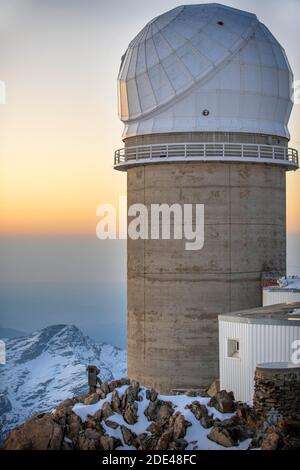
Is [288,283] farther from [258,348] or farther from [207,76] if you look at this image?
[258,348]

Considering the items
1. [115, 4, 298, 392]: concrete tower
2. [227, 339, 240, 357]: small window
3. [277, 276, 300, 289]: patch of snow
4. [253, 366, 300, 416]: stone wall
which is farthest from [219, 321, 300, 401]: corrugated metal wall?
[115, 4, 298, 392]: concrete tower

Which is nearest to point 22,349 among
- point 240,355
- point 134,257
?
point 134,257

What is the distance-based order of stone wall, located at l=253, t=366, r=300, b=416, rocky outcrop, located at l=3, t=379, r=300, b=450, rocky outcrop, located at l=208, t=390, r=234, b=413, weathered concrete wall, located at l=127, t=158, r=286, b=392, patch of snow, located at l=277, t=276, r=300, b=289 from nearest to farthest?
rocky outcrop, located at l=3, t=379, r=300, b=450 → stone wall, located at l=253, t=366, r=300, b=416 → rocky outcrop, located at l=208, t=390, r=234, b=413 → patch of snow, located at l=277, t=276, r=300, b=289 → weathered concrete wall, located at l=127, t=158, r=286, b=392

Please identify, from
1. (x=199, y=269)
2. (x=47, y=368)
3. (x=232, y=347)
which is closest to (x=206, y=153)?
(x=199, y=269)

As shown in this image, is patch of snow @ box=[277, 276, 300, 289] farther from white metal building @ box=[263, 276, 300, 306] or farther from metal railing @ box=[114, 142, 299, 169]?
metal railing @ box=[114, 142, 299, 169]

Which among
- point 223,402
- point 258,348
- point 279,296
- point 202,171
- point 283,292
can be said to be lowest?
point 223,402
